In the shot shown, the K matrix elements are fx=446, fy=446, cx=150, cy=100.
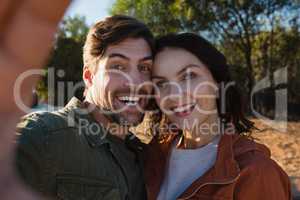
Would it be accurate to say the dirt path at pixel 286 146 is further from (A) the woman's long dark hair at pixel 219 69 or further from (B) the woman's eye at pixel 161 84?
(B) the woman's eye at pixel 161 84

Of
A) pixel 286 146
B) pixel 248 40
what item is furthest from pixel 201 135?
pixel 248 40

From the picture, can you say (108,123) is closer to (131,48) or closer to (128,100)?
(128,100)

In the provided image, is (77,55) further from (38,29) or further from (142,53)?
(38,29)

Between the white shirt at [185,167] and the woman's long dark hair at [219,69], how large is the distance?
0.95 feet

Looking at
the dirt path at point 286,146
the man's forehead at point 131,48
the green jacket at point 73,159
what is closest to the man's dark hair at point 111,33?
the man's forehead at point 131,48

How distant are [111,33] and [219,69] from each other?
1.97 ft

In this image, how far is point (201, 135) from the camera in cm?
220

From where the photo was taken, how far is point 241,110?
8.08ft

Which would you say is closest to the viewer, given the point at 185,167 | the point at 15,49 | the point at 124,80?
the point at 15,49

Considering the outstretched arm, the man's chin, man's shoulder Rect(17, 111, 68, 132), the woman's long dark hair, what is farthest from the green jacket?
the outstretched arm

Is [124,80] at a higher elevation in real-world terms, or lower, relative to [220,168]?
higher

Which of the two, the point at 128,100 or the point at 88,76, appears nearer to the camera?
the point at 128,100

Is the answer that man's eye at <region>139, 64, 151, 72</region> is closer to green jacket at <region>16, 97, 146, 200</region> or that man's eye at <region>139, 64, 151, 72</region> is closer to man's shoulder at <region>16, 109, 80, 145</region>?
green jacket at <region>16, 97, 146, 200</region>

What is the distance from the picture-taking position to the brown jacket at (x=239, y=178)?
5.57 feet
